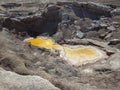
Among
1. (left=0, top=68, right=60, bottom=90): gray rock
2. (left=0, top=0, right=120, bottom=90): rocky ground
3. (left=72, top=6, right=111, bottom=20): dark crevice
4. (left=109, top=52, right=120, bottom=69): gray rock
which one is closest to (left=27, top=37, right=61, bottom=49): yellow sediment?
(left=0, top=0, right=120, bottom=90): rocky ground

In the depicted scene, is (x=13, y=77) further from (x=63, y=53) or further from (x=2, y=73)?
(x=63, y=53)

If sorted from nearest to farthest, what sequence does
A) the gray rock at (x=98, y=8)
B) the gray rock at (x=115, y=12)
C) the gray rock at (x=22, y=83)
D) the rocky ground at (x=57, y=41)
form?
the gray rock at (x=22, y=83) < the rocky ground at (x=57, y=41) < the gray rock at (x=115, y=12) < the gray rock at (x=98, y=8)

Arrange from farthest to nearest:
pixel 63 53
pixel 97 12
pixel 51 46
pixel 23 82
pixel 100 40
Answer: pixel 97 12
pixel 100 40
pixel 51 46
pixel 63 53
pixel 23 82

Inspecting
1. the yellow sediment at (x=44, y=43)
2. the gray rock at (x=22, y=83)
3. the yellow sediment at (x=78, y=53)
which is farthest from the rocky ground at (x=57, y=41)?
the yellow sediment at (x=44, y=43)

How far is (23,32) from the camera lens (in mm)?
33562

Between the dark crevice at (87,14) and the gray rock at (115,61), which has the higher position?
the gray rock at (115,61)

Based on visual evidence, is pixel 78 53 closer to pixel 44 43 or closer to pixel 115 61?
pixel 115 61

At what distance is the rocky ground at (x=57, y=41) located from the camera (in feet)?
54.5

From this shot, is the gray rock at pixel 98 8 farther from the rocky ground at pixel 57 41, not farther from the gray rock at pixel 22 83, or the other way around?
the gray rock at pixel 22 83

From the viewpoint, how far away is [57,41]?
102 feet

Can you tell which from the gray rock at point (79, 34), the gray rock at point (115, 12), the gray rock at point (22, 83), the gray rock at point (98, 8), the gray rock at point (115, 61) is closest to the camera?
the gray rock at point (22, 83)

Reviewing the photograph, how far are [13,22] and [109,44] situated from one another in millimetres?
10872

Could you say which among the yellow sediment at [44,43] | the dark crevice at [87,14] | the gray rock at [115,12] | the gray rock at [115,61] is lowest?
the yellow sediment at [44,43]

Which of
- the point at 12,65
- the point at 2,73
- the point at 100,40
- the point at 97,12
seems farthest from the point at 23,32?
the point at 2,73
